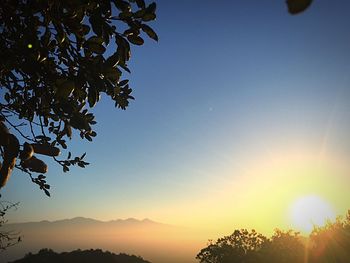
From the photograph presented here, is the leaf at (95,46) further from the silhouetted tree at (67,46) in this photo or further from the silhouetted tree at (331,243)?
the silhouetted tree at (331,243)

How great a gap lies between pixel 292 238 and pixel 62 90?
40904mm

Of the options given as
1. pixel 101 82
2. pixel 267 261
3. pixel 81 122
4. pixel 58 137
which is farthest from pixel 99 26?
pixel 267 261

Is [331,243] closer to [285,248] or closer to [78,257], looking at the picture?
[285,248]

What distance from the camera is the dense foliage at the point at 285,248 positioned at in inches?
1289

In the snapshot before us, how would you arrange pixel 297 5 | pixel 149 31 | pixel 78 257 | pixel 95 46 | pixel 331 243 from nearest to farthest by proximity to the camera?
pixel 297 5 < pixel 149 31 < pixel 95 46 < pixel 331 243 < pixel 78 257

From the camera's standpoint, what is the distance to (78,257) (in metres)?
44.0

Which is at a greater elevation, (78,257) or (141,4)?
(141,4)

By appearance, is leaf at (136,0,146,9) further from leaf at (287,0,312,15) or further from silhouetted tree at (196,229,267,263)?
silhouetted tree at (196,229,267,263)

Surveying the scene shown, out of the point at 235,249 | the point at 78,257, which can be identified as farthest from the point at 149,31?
the point at 78,257

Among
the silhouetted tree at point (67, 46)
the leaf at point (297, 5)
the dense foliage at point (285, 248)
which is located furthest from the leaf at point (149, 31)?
the dense foliage at point (285, 248)

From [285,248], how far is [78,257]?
29.4 metres

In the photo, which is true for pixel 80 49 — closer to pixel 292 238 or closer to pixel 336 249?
pixel 336 249

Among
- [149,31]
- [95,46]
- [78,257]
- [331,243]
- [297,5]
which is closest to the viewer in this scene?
[297,5]

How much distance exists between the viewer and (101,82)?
3605mm
